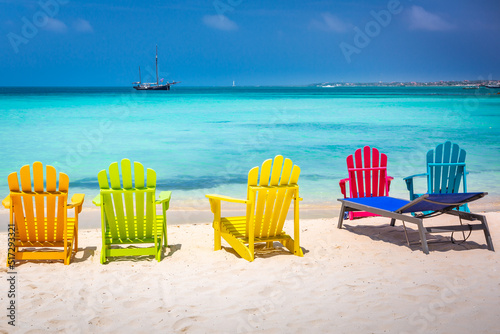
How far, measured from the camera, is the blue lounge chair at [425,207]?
4.52 metres

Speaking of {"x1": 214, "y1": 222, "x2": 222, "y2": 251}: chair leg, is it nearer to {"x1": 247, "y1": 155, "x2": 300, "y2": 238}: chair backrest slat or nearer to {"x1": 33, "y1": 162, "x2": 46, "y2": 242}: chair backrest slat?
{"x1": 247, "y1": 155, "x2": 300, "y2": 238}: chair backrest slat

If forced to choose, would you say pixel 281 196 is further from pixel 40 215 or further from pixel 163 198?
pixel 40 215

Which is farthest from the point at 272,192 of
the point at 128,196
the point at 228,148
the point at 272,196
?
the point at 228,148

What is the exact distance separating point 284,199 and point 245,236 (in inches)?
21.1

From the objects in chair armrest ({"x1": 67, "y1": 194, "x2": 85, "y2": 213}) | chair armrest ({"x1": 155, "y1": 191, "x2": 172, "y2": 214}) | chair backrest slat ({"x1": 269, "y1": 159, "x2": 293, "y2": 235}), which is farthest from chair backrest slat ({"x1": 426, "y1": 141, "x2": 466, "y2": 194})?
chair armrest ({"x1": 67, "y1": 194, "x2": 85, "y2": 213})

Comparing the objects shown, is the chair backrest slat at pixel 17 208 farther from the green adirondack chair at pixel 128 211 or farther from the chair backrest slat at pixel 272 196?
the chair backrest slat at pixel 272 196

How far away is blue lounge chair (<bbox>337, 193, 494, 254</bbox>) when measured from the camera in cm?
452

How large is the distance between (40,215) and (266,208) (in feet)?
6.77

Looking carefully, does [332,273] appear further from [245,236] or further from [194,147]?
[194,147]

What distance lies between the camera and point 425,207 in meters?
4.71

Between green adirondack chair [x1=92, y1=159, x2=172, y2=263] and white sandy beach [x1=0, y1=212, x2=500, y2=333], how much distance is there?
0.52 feet

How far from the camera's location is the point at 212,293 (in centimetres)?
368

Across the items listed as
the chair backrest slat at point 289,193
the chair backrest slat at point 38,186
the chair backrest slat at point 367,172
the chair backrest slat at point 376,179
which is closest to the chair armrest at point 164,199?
the chair backrest slat at point 38,186

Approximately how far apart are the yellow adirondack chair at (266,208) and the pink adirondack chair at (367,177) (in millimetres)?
1633
